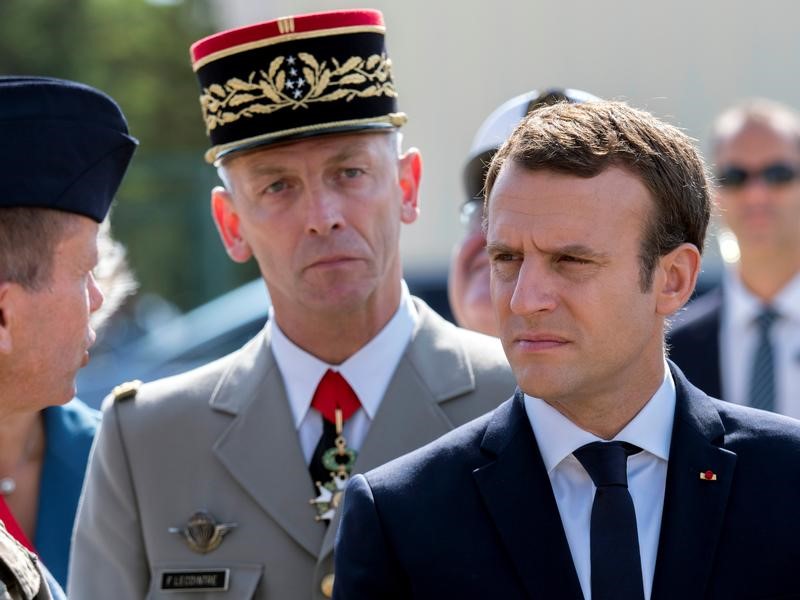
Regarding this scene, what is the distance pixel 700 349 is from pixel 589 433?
2662 millimetres

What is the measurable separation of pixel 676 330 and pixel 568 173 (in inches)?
107

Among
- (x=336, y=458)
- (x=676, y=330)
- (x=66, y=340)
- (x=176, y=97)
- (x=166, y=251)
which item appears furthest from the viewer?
(x=176, y=97)

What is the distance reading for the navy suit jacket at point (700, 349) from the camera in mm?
5262

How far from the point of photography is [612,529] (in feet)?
8.71

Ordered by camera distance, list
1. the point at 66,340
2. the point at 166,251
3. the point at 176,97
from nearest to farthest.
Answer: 1. the point at 66,340
2. the point at 166,251
3. the point at 176,97

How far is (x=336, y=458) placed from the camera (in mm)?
3365

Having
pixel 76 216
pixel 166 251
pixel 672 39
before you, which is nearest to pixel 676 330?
pixel 76 216

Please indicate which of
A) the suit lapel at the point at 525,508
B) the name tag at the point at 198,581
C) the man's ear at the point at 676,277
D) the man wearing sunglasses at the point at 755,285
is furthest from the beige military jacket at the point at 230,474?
the man wearing sunglasses at the point at 755,285

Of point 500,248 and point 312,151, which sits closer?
point 500,248

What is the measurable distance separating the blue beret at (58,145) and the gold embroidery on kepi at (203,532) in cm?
73

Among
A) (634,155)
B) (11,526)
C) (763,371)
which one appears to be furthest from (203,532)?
(763,371)

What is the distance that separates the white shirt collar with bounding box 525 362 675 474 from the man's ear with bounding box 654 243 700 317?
0.52 feet

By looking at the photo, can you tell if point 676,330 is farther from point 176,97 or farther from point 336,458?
point 176,97

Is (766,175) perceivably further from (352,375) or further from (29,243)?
(29,243)
